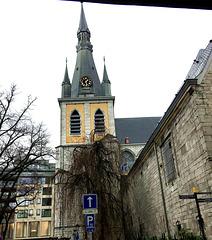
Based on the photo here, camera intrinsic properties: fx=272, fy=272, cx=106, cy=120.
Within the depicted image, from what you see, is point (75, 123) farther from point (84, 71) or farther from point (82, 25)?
point (82, 25)

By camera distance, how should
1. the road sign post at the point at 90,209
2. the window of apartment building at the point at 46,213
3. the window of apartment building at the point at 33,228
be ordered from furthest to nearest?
the window of apartment building at the point at 46,213
the window of apartment building at the point at 33,228
the road sign post at the point at 90,209

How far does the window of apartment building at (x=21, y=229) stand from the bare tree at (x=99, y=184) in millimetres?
36927

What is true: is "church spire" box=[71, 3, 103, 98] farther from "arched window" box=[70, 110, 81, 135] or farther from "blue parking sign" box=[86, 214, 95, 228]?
"blue parking sign" box=[86, 214, 95, 228]

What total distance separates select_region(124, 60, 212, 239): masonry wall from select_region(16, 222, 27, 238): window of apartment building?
3479 cm

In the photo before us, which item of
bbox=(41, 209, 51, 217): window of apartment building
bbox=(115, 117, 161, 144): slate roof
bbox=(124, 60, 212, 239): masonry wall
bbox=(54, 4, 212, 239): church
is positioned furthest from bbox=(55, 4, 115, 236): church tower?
bbox=(41, 209, 51, 217): window of apartment building

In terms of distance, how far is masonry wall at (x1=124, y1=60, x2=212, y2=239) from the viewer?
27.4 feet

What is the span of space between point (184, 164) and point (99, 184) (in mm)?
3337

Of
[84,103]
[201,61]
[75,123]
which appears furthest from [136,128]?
[201,61]

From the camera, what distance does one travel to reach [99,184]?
1067 centimetres

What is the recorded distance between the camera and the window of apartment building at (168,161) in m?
11.5

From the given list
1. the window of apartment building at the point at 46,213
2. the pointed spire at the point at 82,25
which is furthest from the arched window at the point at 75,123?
the window of apartment building at the point at 46,213

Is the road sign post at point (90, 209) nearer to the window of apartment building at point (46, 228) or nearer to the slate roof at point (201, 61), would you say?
the slate roof at point (201, 61)

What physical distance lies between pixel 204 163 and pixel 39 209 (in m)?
41.6

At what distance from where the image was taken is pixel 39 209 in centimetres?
4503
